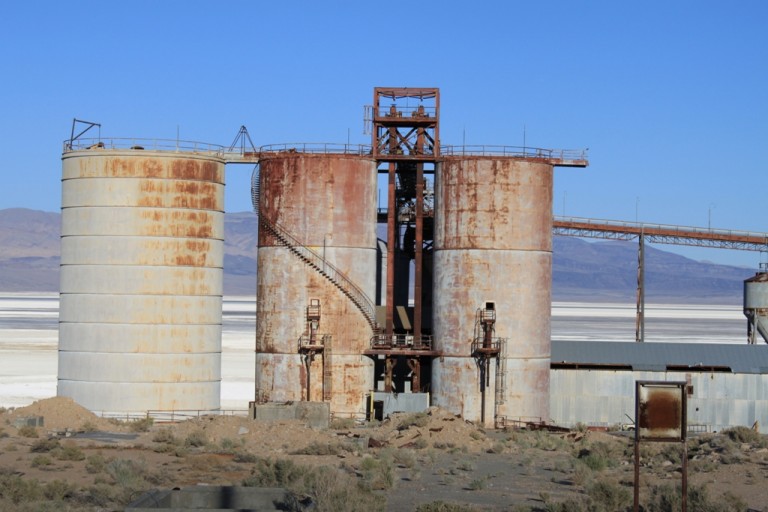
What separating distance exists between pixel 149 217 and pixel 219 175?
11.3 feet

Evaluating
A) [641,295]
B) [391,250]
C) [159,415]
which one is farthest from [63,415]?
[641,295]

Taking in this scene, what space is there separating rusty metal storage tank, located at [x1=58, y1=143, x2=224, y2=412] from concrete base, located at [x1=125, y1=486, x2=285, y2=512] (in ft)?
Result: 70.5

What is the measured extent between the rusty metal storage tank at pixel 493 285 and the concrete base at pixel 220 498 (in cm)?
2170

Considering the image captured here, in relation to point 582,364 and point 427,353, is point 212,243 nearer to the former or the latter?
point 427,353

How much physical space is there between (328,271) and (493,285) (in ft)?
19.6

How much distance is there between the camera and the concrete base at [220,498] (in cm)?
2512

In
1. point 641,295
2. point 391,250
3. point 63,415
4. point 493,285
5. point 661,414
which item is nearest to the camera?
point 661,414

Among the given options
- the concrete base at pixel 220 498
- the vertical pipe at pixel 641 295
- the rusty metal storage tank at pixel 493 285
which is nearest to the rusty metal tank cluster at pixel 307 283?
the rusty metal storage tank at pixel 493 285

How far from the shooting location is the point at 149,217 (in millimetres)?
46844

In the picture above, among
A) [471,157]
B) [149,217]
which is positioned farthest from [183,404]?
[471,157]

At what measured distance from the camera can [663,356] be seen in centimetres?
5047

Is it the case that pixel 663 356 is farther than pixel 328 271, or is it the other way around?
pixel 663 356

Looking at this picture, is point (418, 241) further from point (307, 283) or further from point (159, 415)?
point (159, 415)

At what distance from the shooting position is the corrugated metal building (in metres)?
49.0
